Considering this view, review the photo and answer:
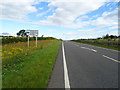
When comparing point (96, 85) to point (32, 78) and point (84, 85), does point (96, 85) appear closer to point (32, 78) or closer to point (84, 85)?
point (84, 85)

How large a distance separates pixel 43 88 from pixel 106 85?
2342 mm

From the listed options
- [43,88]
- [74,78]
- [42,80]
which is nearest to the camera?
[43,88]

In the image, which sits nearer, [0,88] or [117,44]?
[0,88]

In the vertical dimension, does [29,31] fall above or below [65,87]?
above

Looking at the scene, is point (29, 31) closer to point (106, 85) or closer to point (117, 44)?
point (117, 44)

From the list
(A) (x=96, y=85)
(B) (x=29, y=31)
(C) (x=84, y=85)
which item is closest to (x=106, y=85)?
(A) (x=96, y=85)

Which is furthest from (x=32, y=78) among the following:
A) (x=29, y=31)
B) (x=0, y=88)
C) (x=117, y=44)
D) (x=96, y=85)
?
(x=117, y=44)

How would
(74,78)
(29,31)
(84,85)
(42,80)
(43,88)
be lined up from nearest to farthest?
(43,88) → (84,85) → (42,80) → (74,78) → (29,31)

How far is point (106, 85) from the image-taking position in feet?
16.4

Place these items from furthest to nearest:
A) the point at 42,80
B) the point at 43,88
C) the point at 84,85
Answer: the point at 42,80 → the point at 84,85 → the point at 43,88

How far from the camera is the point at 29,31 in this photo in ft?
85.2

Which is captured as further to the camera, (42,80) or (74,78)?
(74,78)

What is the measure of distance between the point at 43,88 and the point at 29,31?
22.4 m

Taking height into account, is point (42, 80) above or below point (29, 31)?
below
